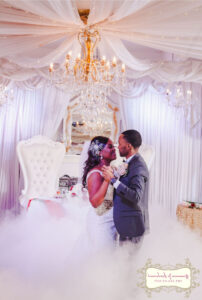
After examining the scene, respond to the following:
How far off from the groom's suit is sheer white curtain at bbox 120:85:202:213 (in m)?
3.02

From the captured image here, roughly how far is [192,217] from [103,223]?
2.45 m

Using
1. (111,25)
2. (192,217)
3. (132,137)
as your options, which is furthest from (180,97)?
(132,137)

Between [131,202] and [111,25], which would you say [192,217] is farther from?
[111,25]

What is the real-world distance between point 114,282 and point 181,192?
10.6 ft

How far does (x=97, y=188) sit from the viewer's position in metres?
2.09

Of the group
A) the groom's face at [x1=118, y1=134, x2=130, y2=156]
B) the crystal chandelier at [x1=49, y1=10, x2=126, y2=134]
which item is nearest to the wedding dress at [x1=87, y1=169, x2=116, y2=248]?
the groom's face at [x1=118, y1=134, x2=130, y2=156]

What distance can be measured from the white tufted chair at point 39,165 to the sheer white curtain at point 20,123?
0.53 m

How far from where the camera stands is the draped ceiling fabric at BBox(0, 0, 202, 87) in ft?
8.12

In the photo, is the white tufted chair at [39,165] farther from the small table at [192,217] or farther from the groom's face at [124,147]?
the groom's face at [124,147]

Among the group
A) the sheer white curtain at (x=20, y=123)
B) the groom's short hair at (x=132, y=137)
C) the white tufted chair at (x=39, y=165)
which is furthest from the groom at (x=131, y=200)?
the sheer white curtain at (x=20, y=123)

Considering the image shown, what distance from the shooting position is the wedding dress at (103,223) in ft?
6.90

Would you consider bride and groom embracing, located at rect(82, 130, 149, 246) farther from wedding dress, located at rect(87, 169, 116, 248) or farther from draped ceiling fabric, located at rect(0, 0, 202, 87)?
draped ceiling fabric, located at rect(0, 0, 202, 87)

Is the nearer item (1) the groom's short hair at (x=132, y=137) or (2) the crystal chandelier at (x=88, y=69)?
(1) the groom's short hair at (x=132, y=137)

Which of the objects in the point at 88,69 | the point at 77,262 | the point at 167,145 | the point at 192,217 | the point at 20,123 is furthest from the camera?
the point at 20,123
